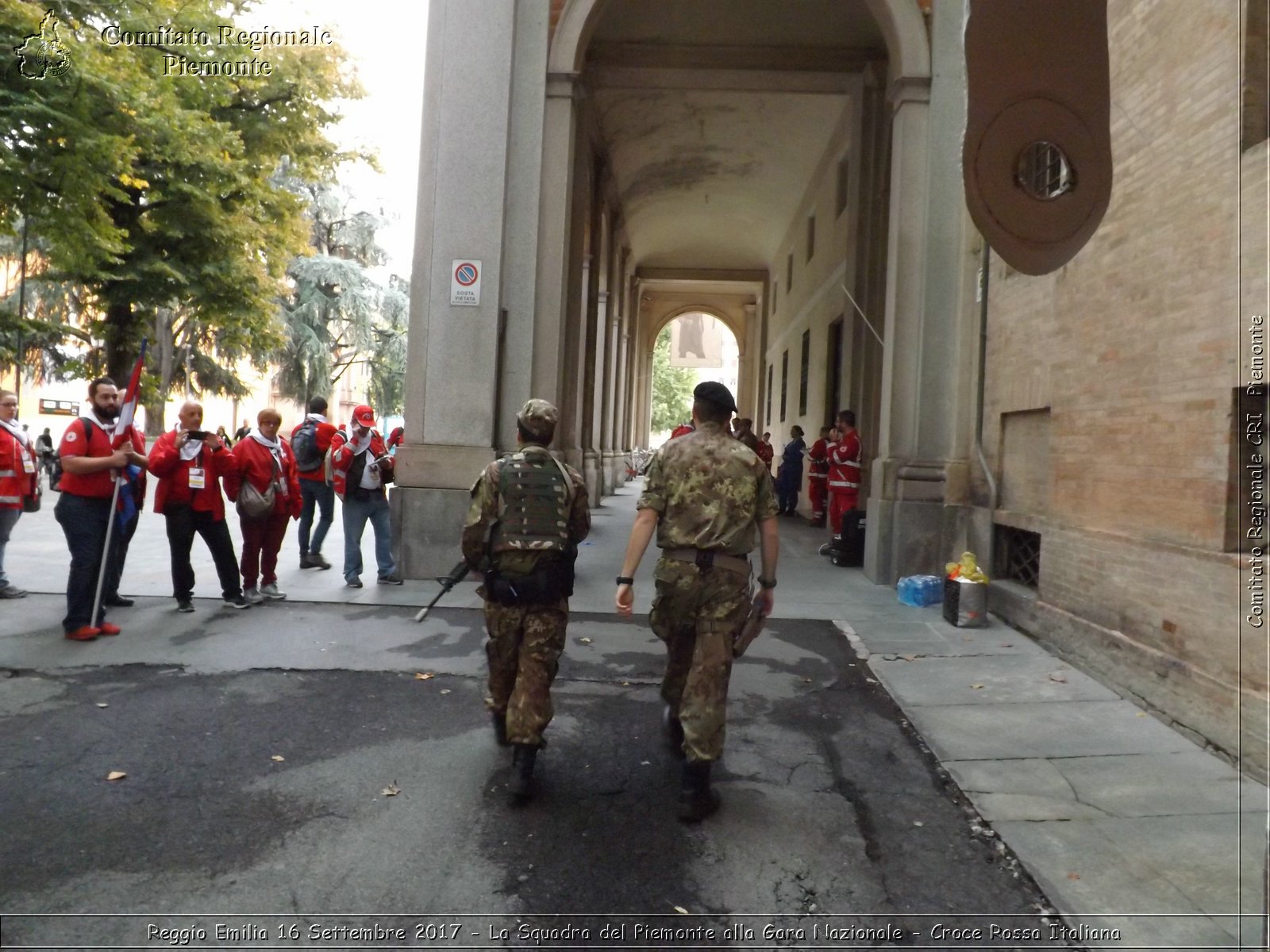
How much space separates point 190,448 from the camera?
7.99 m

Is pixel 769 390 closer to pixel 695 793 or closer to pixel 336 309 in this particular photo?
pixel 336 309

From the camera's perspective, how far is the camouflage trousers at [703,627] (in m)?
4.30

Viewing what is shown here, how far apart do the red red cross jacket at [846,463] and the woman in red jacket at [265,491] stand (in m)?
7.13

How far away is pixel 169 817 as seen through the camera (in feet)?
13.3

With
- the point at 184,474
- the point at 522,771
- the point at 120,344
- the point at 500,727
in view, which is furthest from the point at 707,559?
the point at 120,344

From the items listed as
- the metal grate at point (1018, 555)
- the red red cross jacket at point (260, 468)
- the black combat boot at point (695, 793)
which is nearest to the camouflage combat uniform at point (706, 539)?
the black combat boot at point (695, 793)

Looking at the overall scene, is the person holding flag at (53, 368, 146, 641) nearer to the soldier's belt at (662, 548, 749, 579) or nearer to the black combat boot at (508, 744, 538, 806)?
the black combat boot at (508, 744, 538, 806)

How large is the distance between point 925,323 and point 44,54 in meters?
9.81

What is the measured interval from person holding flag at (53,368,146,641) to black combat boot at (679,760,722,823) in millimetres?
5156

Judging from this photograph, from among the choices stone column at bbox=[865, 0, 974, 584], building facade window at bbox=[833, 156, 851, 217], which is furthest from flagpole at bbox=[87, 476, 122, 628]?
building facade window at bbox=[833, 156, 851, 217]

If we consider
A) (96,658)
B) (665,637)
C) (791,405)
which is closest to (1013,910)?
(665,637)

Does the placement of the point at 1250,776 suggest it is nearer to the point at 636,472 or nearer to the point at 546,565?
the point at 546,565

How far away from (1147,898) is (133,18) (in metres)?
14.1

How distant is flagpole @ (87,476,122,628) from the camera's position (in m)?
7.18
